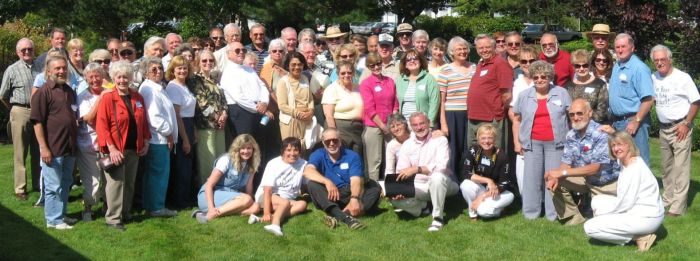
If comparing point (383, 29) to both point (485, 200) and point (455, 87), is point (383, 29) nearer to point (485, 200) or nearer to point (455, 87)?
point (455, 87)

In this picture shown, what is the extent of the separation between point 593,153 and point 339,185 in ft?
7.88

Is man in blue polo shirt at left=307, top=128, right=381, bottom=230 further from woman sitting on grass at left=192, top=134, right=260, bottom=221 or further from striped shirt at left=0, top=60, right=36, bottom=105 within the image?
striped shirt at left=0, top=60, right=36, bottom=105

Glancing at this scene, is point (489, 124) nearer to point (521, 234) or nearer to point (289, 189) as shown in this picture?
point (521, 234)

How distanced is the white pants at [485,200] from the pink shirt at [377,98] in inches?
44.4

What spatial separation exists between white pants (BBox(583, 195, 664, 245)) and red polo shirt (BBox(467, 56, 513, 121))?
167cm

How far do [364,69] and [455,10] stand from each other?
103 ft

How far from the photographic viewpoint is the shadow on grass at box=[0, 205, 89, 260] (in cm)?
645

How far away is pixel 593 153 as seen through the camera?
7.00 m

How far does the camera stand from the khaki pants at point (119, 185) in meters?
7.12

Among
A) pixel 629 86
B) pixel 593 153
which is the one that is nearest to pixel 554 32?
pixel 629 86

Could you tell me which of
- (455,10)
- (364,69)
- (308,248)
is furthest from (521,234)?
(455,10)

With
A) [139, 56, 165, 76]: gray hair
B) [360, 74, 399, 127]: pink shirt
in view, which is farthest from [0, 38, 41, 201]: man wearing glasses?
[360, 74, 399, 127]: pink shirt

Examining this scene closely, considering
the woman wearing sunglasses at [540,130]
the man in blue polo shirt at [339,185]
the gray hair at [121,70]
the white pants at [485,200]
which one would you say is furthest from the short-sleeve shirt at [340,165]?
the gray hair at [121,70]

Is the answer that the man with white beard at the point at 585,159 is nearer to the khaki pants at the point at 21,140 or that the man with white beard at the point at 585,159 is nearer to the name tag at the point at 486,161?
the name tag at the point at 486,161
